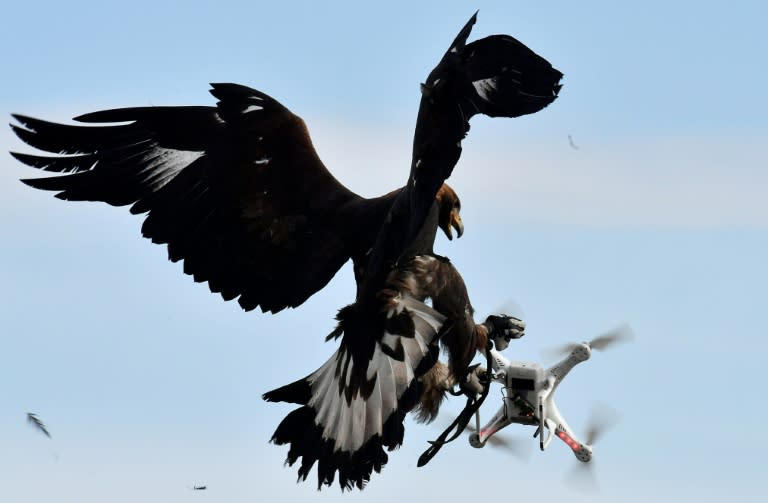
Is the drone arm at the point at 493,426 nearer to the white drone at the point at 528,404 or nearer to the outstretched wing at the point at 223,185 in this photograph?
the white drone at the point at 528,404

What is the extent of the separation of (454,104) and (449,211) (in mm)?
1493

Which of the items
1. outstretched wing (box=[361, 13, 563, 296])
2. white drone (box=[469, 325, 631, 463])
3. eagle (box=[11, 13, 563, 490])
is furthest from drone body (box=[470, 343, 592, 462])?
outstretched wing (box=[361, 13, 563, 296])

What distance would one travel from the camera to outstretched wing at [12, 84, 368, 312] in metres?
10.2

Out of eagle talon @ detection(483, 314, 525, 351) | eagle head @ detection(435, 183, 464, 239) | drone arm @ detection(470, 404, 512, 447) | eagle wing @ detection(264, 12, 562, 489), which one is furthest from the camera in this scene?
drone arm @ detection(470, 404, 512, 447)

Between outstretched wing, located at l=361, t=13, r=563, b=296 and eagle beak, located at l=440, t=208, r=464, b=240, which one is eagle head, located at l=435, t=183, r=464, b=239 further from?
outstretched wing, located at l=361, t=13, r=563, b=296

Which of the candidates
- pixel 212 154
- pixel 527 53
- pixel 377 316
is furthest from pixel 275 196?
pixel 527 53

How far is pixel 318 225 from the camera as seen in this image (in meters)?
10.2

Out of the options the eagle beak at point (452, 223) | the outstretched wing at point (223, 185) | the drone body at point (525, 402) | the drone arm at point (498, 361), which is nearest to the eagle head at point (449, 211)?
the eagle beak at point (452, 223)

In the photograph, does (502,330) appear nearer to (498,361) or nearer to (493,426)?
(498,361)

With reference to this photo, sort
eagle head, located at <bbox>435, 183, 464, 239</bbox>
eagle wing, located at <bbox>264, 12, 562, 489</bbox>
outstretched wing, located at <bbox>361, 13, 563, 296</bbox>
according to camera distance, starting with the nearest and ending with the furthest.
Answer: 1. outstretched wing, located at <bbox>361, 13, 563, 296</bbox>
2. eagle wing, located at <bbox>264, 12, 562, 489</bbox>
3. eagle head, located at <bbox>435, 183, 464, 239</bbox>

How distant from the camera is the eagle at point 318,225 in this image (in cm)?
952

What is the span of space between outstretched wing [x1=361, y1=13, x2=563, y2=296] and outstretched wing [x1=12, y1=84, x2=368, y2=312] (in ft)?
2.68

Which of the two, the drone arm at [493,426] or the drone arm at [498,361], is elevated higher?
the drone arm at [498,361]

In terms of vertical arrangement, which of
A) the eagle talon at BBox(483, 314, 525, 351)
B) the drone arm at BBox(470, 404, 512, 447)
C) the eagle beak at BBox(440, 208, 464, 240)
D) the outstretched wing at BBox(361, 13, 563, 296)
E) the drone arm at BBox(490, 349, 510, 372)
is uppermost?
the outstretched wing at BBox(361, 13, 563, 296)
